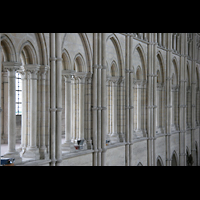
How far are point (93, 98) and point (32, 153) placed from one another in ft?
14.6

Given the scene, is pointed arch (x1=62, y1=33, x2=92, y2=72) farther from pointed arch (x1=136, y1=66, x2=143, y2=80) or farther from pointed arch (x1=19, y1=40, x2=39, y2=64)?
pointed arch (x1=136, y1=66, x2=143, y2=80)

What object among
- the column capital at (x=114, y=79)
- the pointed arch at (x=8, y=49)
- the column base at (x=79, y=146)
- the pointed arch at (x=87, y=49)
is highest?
the pointed arch at (x=87, y=49)

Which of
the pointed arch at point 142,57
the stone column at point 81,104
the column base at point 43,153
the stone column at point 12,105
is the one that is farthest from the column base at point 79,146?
the pointed arch at point 142,57

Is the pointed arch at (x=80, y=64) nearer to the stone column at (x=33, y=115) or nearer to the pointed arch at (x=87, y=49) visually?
the pointed arch at (x=87, y=49)

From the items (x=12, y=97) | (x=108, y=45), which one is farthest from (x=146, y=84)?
(x=12, y=97)

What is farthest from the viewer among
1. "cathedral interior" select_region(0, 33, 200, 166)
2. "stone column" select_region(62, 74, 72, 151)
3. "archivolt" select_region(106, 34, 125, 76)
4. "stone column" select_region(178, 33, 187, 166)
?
"stone column" select_region(178, 33, 187, 166)

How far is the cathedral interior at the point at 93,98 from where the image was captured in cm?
1142

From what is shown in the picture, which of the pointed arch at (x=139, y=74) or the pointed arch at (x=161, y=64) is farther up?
the pointed arch at (x=161, y=64)

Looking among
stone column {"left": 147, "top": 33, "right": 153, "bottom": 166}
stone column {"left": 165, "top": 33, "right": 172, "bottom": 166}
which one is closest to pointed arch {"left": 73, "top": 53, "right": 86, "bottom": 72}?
stone column {"left": 147, "top": 33, "right": 153, "bottom": 166}

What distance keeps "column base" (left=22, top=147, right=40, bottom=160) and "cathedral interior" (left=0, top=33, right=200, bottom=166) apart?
0.03m

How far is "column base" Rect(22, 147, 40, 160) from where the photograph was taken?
1132 centimetres

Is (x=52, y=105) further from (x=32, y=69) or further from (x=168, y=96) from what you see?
(x=168, y=96)
